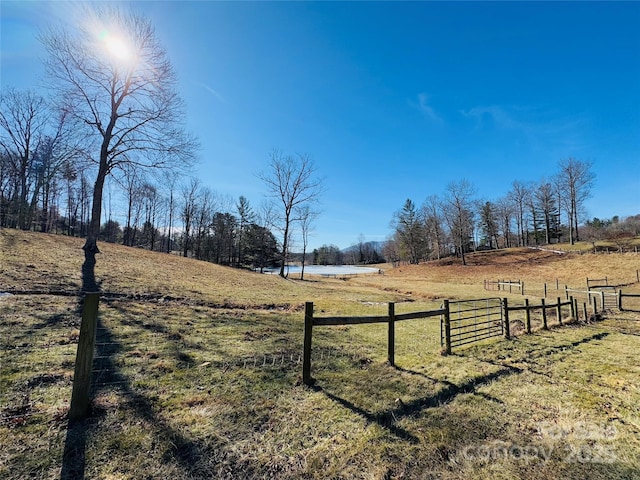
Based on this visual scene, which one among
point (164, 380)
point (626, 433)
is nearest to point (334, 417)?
point (164, 380)

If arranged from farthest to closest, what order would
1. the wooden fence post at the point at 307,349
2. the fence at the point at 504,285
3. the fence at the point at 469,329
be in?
the fence at the point at 504,285 → the fence at the point at 469,329 → the wooden fence post at the point at 307,349

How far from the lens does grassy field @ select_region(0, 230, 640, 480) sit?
288 cm

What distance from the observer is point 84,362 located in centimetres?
346

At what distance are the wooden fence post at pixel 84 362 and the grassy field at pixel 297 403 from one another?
0.18m

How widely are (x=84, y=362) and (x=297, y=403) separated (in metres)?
2.79

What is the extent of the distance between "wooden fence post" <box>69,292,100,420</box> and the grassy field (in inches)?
6.9

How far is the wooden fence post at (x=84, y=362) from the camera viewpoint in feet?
11.0

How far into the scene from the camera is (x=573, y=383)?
5121 millimetres

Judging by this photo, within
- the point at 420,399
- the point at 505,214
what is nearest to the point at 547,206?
the point at 505,214

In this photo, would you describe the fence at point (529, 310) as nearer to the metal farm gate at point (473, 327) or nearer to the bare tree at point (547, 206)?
the metal farm gate at point (473, 327)

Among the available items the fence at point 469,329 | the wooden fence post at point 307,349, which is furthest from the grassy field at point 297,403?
the fence at point 469,329

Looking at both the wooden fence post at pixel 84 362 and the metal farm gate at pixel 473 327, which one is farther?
the metal farm gate at pixel 473 327

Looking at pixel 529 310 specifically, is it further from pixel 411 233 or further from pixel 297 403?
pixel 411 233

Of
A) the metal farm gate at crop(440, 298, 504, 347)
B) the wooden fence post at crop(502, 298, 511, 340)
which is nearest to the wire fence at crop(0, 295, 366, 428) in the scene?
the metal farm gate at crop(440, 298, 504, 347)
